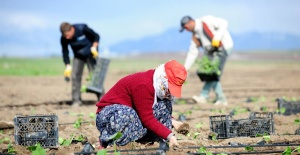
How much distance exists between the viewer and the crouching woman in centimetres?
504

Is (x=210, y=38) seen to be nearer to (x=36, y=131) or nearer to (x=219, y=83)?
(x=219, y=83)

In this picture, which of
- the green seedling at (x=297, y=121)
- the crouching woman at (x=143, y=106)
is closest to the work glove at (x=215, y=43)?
the green seedling at (x=297, y=121)

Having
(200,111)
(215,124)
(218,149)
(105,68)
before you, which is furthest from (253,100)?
(218,149)

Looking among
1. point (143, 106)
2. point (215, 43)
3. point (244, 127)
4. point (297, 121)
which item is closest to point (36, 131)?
point (143, 106)

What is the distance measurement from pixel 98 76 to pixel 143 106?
19.8 feet

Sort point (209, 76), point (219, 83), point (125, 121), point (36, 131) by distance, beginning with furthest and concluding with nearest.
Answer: point (219, 83) → point (209, 76) → point (36, 131) → point (125, 121)

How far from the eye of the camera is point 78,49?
1079 cm

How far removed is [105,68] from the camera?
36.4ft

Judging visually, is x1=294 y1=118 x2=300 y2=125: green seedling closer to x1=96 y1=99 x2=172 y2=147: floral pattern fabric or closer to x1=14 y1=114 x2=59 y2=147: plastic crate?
x1=96 y1=99 x2=172 y2=147: floral pattern fabric

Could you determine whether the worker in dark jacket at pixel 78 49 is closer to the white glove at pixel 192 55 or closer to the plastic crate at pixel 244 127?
the white glove at pixel 192 55

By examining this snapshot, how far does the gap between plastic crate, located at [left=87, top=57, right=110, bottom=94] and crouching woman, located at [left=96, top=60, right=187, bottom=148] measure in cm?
551

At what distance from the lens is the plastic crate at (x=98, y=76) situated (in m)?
11.0

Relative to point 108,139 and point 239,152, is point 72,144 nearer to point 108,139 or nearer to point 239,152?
point 108,139

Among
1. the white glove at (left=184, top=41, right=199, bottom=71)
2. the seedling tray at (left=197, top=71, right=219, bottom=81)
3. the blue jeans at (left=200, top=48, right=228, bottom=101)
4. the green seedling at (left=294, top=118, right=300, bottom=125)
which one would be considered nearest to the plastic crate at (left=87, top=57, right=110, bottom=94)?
the white glove at (left=184, top=41, right=199, bottom=71)
